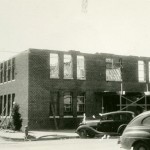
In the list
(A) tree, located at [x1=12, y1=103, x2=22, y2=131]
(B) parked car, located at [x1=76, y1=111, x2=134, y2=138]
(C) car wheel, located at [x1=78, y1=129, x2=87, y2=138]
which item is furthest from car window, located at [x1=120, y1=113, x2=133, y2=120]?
(A) tree, located at [x1=12, y1=103, x2=22, y2=131]

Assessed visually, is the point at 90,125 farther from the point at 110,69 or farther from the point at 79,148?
the point at 110,69

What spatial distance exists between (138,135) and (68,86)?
18261mm

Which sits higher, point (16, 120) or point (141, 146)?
point (16, 120)

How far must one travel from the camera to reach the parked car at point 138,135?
10554mm

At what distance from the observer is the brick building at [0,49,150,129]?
89.9 ft

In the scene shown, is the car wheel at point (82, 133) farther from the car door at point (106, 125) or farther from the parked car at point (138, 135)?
the parked car at point (138, 135)

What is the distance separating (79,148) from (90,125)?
20.0 feet

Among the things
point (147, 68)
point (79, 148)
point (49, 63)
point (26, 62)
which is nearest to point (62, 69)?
point (49, 63)

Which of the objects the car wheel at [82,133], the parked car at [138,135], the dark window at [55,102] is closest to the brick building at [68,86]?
the dark window at [55,102]

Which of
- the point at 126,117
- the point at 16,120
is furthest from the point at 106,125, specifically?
the point at 16,120

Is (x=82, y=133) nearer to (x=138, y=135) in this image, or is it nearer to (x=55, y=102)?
(x=55, y=102)

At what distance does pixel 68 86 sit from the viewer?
28.8 m

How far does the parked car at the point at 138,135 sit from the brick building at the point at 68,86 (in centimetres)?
1642

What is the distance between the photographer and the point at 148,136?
A: 10430 millimetres
